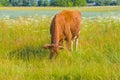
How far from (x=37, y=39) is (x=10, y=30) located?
6.72ft

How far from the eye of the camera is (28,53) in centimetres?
923

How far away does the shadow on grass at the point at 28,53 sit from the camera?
8.80 m

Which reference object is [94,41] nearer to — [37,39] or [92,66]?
[37,39]

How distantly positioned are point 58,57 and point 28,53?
1.22 m

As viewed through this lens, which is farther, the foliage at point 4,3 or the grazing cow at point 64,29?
the foliage at point 4,3

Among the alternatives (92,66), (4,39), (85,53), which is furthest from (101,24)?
(92,66)

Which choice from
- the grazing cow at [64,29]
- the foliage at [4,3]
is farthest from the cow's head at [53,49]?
the foliage at [4,3]

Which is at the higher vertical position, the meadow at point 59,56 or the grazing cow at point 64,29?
A: the grazing cow at point 64,29

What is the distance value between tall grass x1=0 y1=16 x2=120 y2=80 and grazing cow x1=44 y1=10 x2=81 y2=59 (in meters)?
0.26

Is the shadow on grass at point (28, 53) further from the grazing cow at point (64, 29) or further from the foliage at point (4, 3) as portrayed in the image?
the foliage at point (4, 3)

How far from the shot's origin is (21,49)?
31.9 ft

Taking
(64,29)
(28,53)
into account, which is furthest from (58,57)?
(64,29)

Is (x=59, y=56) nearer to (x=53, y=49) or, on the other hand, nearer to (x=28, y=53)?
(x=53, y=49)

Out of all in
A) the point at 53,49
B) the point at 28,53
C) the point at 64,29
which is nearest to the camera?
the point at 53,49
